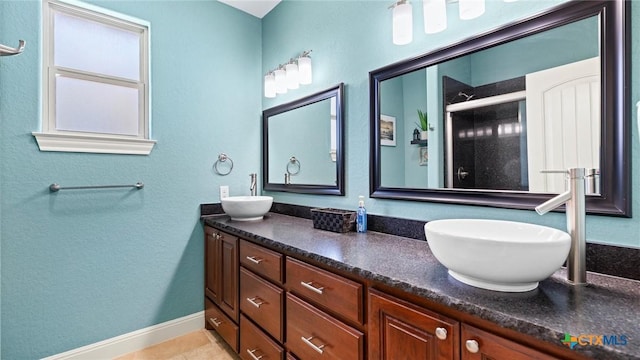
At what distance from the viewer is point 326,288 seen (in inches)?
46.4

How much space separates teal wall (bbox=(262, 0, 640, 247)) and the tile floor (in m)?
1.14

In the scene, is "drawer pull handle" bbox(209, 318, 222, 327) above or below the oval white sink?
below

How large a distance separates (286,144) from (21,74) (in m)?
1.62

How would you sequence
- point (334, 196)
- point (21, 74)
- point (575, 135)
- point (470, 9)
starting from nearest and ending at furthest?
point (575, 135) → point (470, 9) → point (21, 74) → point (334, 196)

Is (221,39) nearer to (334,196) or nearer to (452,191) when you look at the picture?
(334,196)

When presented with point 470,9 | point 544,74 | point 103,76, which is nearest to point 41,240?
point 103,76

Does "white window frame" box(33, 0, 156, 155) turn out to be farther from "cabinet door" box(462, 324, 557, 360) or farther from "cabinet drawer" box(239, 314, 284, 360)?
"cabinet door" box(462, 324, 557, 360)

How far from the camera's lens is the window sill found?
5.66 feet

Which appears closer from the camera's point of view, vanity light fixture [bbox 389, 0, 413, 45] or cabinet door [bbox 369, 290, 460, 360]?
cabinet door [bbox 369, 290, 460, 360]

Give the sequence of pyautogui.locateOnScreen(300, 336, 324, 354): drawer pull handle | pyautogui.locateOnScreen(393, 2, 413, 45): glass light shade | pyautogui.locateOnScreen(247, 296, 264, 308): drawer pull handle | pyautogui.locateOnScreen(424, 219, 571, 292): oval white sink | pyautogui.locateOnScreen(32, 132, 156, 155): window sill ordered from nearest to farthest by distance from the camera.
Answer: pyautogui.locateOnScreen(424, 219, 571, 292): oval white sink
pyautogui.locateOnScreen(300, 336, 324, 354): drawer pull handle
pyautogui.locateOnScreen(393, 2, 413, 45): glass light shade
pyautogui.locateOnScreen(247, 296, 264, 308): drawer pull handle
pyautogui.locateOnScreen(32, 132, 156, 155): window sill

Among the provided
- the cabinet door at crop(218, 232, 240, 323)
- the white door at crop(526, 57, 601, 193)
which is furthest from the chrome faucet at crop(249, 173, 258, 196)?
the white door at crop(526, 57, 601, 193)

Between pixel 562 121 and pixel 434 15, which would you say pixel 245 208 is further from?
pixel 562 121

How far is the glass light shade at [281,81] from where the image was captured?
2.30 meters

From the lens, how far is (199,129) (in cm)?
233
